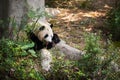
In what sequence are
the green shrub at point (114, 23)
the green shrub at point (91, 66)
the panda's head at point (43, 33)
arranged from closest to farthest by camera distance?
the green shrub at point (91, 66) < the panda's head at point (43, 33) < the green shrub at point (114, 23)

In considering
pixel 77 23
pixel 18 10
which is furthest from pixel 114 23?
pixel 18 10

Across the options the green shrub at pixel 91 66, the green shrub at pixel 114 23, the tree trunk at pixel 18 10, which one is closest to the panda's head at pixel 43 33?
the tree trunk at pixel 18 10

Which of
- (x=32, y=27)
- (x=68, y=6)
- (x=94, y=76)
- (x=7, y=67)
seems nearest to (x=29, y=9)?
(x=32, y=27)

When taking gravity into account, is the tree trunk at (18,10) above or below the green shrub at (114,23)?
above

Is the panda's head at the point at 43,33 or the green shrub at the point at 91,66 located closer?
the green shrub at the point at 91,66

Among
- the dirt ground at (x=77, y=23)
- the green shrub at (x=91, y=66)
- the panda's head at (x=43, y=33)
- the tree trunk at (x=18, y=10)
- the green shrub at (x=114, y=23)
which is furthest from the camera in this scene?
the green shrub at (x=114, y=23)

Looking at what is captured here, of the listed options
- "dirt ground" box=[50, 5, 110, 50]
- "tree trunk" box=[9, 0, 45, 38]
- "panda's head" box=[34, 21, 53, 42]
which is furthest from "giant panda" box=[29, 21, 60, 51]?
"dirt ground" box=[50, 5, 110, 50]

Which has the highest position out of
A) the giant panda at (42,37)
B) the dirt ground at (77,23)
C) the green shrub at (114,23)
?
the giant panda at (42,37)

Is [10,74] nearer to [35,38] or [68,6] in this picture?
[35,38]

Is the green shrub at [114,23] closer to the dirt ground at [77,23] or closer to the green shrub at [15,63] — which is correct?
the dirt ground at [77,23]

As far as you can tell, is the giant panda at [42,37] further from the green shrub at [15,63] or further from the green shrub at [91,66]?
the green shrub at [91,66]

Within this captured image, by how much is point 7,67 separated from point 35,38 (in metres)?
0.81

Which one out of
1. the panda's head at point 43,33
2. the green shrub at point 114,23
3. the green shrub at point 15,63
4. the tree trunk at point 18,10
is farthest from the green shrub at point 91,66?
the green shrub at point 114,23

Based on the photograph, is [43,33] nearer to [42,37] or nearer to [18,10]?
[42,37]
